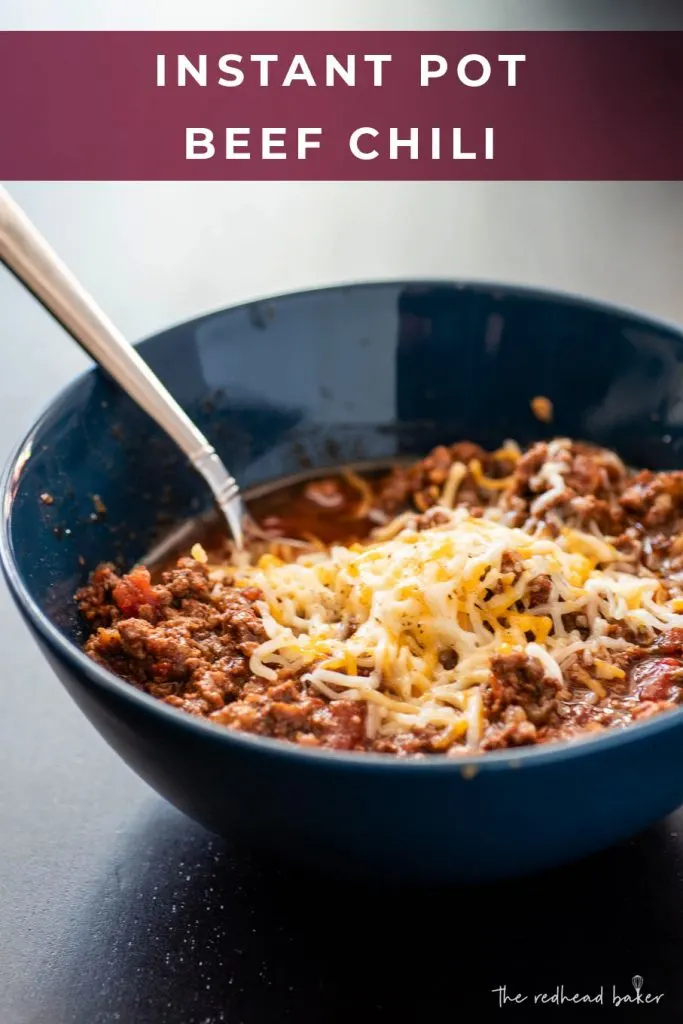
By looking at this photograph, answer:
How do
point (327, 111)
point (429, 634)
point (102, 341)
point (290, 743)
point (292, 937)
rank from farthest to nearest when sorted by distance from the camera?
point (327, 111) < point (102, 341) < point (429, 634) < point (292, 937) < point (290, 743)

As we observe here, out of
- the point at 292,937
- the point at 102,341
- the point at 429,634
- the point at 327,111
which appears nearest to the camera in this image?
the point at 292,937

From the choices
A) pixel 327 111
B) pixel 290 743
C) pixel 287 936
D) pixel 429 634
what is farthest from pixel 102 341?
pixel 327 111

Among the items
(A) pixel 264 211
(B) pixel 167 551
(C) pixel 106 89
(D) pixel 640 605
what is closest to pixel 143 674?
(B) pixel 167 551

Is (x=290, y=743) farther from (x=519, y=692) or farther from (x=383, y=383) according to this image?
(x=383, y=383)

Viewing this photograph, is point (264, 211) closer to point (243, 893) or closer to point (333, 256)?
point (333, 256)

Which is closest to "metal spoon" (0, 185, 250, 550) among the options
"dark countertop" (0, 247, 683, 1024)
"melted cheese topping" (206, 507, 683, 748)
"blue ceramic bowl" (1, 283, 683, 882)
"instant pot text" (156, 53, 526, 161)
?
"blue ceramic bowl" (1, 283, 683, 882)

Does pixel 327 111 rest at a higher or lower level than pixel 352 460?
higher

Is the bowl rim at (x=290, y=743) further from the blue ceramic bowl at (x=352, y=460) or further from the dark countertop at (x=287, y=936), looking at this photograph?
the dark countertop at (x=287, y=936)
